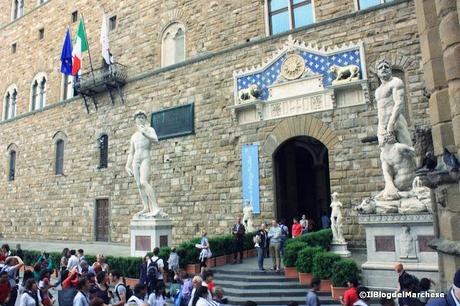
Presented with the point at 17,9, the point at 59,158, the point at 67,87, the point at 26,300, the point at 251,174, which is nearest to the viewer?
the point at 26,300

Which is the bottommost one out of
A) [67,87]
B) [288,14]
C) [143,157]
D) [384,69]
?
[143,157]

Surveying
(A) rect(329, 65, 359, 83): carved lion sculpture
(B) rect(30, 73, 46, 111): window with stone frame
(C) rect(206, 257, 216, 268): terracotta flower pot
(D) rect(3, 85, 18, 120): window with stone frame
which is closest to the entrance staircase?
(C) rect(206, 257, 216, 268): terracotta flower pot

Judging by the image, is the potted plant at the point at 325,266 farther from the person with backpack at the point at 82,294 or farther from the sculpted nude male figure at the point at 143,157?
the sculpted nude male figure at the point at 143,157

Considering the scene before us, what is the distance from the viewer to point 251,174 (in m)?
13.4

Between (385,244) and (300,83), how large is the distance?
6745 mm

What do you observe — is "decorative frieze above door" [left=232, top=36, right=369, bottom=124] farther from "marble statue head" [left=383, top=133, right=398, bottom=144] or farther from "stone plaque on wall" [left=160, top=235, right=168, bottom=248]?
"stone plaque on wall" [left=160, top=235, right=168, bottom=248]

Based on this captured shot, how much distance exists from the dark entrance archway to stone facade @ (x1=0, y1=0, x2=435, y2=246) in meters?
2.34

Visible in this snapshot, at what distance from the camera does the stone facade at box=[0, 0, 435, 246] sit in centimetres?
1162

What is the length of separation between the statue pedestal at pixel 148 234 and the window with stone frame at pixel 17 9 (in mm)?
22017

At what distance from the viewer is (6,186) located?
927 inches

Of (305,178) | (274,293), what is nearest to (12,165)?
(305,178)

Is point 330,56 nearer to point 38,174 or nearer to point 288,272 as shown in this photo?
point 288,272

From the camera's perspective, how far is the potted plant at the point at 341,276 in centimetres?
736

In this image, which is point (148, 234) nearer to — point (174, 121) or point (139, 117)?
point (139, 117)
